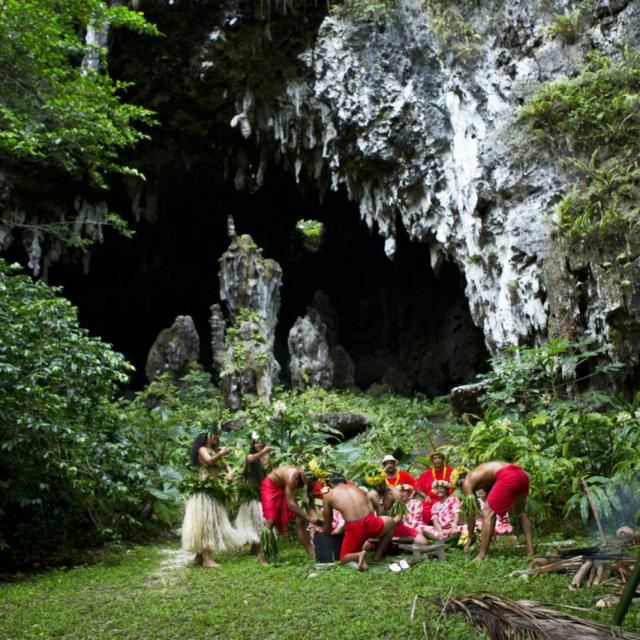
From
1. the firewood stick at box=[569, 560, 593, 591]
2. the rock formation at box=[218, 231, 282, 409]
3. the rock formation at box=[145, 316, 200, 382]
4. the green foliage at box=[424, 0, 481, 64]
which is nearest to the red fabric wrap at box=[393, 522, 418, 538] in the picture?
the firewood stick at box=[569, 560, 593, 591]

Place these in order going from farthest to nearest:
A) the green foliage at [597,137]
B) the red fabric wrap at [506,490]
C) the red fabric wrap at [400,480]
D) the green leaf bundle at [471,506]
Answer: the green foliage at [597,137] → the red fabric wrap at [400,480] → the green leaf bundle at [471,506] → the red fabric wrap at [506,490]

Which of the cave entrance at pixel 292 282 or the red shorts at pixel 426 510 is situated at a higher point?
the cave entrance at pixel 292 282

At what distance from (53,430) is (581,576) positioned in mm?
4398

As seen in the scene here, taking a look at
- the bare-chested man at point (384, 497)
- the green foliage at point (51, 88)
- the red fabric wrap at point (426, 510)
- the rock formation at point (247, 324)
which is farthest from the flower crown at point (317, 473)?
the rock formation at point (247, 324)

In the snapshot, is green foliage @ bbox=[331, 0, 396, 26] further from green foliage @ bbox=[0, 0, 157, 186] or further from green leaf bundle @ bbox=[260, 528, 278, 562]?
green leaf bundle @ bbox=[260, 528, 278, 562]

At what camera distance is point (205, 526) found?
5.61m

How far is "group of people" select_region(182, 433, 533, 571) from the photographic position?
506 cm

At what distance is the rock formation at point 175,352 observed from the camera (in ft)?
53.3

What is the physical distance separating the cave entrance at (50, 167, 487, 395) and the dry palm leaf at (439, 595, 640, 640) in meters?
14.9

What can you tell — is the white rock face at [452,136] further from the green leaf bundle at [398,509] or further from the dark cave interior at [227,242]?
the green leaf bundle at [398,509]

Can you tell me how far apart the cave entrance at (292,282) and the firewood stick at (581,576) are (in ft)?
41.6

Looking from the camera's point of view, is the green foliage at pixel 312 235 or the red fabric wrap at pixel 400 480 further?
the green foliage at pixel 312 235

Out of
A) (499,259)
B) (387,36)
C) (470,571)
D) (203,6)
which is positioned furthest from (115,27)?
(470,571)

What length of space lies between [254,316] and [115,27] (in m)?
7.31
